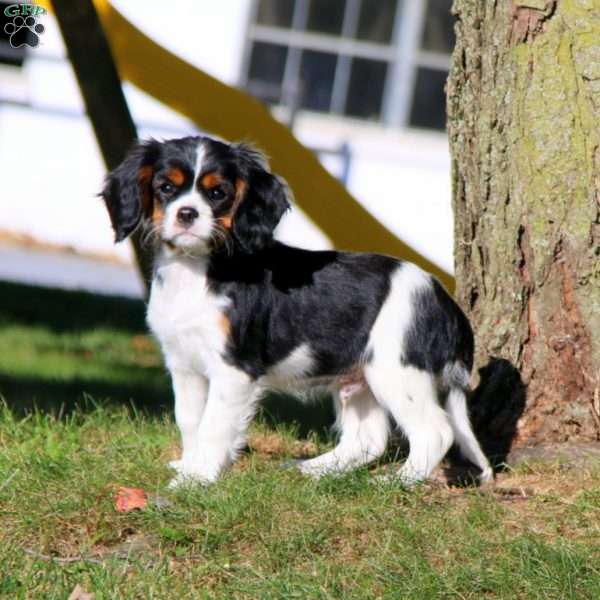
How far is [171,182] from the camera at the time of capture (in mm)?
4727

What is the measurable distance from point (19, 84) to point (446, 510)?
11463mm

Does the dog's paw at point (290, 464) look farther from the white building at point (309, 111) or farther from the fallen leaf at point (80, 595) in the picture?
the white building at point (309, 111)

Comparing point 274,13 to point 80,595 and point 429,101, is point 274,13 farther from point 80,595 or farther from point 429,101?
point 80,595

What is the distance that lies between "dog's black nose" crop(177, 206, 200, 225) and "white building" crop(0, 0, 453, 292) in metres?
9.65

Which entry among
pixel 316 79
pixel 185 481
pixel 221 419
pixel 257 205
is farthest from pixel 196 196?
pixel 316 79

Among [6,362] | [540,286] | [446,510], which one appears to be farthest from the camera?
[6,362]

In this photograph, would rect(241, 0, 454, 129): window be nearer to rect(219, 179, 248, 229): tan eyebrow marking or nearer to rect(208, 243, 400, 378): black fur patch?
rect(208, 243, 400, 378): black fur patch

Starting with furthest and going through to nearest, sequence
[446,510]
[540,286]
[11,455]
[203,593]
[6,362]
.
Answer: [6,362]
[540,286]
[11,455]
[446,510]
[203,593]

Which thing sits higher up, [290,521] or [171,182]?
[171,182]

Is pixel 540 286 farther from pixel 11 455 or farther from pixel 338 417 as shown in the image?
pixel 11 455

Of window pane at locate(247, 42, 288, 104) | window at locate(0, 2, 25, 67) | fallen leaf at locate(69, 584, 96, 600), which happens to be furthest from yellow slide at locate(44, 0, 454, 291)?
window pane at locate(247, 42, 288, 104)

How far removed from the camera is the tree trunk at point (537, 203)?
17.2 ft

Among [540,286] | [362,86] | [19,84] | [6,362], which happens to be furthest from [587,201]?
[19,84]

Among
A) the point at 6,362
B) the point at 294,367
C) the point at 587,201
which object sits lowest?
the point at 6,362
